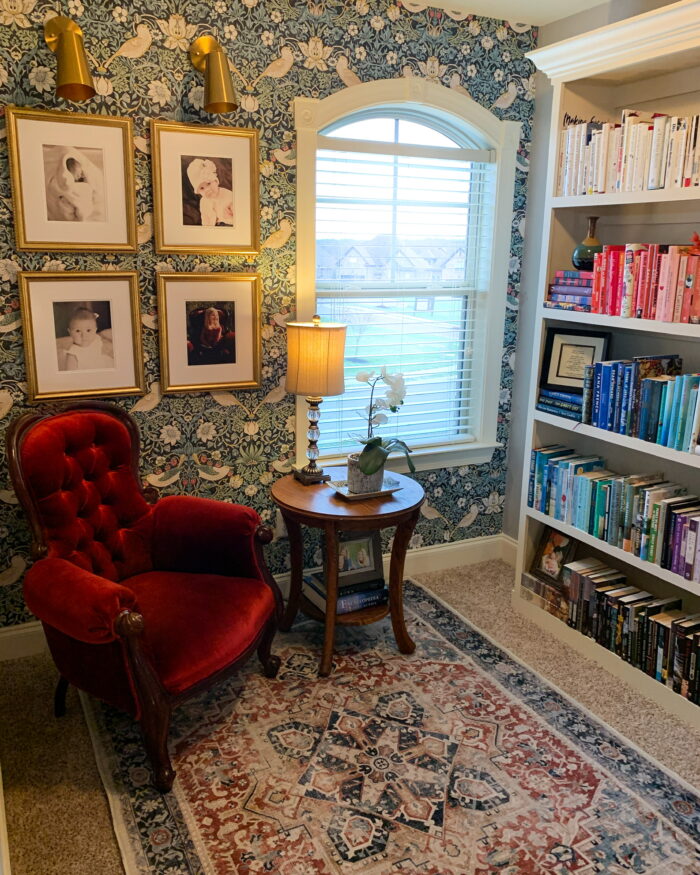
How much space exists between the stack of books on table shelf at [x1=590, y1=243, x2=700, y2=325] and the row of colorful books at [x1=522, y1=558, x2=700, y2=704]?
1.09m

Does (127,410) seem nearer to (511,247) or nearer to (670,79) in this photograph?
(511,247)

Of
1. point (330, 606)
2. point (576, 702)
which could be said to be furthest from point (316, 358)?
point (576, 702)

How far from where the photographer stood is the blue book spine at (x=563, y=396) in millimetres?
3096

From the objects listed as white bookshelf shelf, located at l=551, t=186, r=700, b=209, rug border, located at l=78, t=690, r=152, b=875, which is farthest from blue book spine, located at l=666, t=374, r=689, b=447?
rug border, located at l=78, t=690, r=152, b=875

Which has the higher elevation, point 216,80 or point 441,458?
point 216,80

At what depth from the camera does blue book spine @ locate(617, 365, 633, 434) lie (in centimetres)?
282

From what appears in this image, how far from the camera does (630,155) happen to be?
2.74 m

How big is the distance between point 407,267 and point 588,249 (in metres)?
0.85

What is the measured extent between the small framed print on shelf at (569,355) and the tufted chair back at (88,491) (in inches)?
69.4

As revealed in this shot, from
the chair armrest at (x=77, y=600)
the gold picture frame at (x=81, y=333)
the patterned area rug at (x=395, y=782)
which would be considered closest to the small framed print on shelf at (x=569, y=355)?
the patterned area rug at (x=395, y=782)

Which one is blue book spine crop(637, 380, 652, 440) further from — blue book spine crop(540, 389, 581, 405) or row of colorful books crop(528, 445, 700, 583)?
blue book spine crop(540, 389, 581, 405)

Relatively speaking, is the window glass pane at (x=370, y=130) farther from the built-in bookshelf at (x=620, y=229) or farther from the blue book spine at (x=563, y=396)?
the blue book spine at (x=563, y=396)

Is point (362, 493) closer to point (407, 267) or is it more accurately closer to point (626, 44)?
point (407, 267)

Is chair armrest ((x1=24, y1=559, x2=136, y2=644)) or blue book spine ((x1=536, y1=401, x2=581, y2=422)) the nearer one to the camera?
chair armrest ((x1=24, y1=559, x2=136, y2=644))
